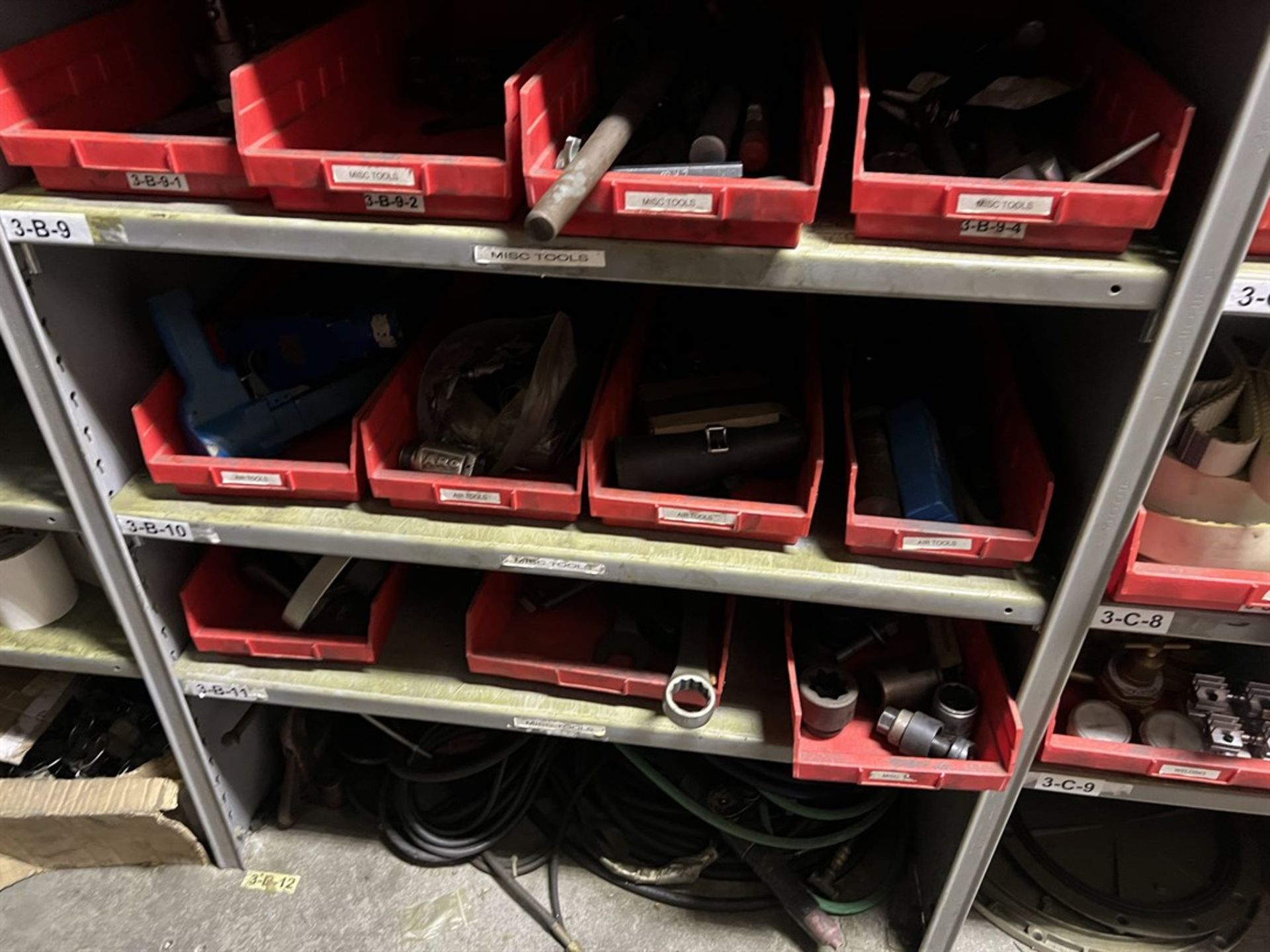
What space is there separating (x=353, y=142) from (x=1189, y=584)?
1.05 m

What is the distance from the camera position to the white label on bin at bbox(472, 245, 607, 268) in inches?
33.6

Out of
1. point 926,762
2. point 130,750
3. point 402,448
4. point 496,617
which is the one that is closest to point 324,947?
point 130,750

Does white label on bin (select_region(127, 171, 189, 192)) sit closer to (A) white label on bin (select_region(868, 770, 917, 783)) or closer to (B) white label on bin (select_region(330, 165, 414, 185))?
(B) white label on bin (select_region(330, 165, 414, 185))

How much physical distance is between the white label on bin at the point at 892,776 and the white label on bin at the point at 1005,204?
2.15ft

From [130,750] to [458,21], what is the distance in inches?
50.1

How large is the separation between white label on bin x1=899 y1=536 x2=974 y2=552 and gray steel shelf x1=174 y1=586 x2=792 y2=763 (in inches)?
13.6

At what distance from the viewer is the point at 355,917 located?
57.4 inches

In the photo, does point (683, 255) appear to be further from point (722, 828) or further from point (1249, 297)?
point (722, 828)

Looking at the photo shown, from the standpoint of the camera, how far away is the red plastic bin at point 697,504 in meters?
1.01

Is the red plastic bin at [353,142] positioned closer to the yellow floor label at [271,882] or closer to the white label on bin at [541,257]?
the white label on bin at [541,257]

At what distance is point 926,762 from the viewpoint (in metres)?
1.08

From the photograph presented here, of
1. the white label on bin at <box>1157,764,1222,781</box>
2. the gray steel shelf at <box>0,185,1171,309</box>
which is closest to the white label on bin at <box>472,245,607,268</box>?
the gray steel shelf at <box>0,185,1171,309</box>

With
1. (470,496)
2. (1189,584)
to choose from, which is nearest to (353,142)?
(470,496)

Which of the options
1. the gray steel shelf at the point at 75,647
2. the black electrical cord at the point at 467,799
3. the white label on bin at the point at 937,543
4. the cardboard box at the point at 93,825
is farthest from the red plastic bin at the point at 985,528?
the cardboard box at the point at 93,825
